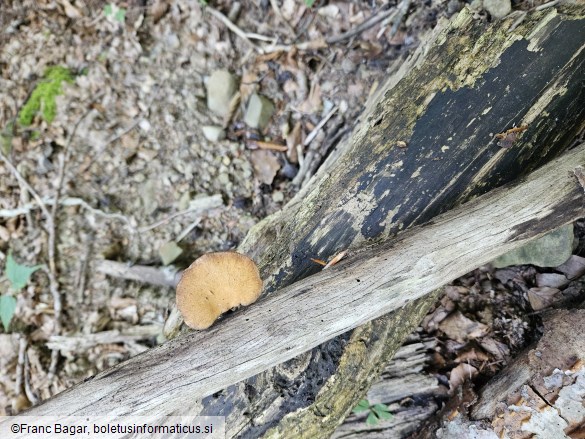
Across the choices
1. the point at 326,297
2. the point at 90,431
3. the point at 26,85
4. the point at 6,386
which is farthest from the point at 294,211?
the point at 26,85

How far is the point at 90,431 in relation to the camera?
1.93m

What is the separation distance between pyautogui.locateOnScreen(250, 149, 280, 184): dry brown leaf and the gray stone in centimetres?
204

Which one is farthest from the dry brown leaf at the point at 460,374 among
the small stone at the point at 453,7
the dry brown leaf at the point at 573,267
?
the small stone at the point at 453,7

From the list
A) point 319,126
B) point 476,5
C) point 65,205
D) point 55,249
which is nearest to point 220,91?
point 319,126

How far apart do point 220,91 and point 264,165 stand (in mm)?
875

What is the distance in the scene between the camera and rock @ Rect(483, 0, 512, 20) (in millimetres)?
2602

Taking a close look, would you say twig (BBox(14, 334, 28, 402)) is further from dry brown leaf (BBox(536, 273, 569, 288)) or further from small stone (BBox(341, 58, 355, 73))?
dry brown leaf (BBox(536, 273, 569, 288))

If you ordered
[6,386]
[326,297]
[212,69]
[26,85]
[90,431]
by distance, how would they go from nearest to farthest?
[90,431], [326,297], [6,386], [212,69], [26,85]

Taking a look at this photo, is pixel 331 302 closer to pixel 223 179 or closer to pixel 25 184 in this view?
pixel 223 179

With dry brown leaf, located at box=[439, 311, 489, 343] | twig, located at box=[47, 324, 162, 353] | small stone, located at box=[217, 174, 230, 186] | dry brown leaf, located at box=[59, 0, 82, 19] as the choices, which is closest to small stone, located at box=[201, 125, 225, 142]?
small stone, located at box=[217, 174, 230, 186]

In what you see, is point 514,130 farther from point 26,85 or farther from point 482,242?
point 26,85

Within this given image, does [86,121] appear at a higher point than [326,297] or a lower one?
higher

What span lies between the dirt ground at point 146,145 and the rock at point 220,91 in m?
0.08

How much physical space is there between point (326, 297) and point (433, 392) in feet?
4.62
